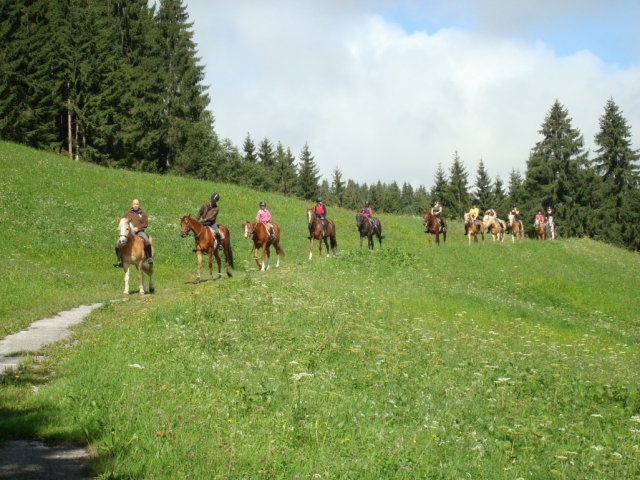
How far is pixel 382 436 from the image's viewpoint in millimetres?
7305

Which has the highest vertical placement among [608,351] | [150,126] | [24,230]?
[150,126]

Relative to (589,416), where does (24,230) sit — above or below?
above

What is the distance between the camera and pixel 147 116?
66.1m

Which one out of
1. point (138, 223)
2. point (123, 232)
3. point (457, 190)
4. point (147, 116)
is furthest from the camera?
point (457, 190)

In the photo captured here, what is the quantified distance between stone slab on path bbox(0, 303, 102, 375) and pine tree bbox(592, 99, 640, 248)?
2718 inches

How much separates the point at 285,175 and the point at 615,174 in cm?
5169

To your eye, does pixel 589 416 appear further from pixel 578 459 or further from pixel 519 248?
pixel 519 248

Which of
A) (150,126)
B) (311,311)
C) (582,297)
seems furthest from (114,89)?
(311,311)

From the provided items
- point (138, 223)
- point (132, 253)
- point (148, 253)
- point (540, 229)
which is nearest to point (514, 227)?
point (540, 229)

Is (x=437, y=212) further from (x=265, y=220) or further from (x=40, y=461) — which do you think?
(x=40, y=461)

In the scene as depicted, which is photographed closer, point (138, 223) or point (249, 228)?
point (138, 223)

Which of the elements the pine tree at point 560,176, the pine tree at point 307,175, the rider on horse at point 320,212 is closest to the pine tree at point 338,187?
the pine tree at point 307,175

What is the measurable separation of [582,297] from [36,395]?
2561cm

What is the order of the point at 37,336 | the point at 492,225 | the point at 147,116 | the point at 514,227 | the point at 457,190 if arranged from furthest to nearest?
the point at 457,190 < the point at 147,116 < the point at 514,227 < the point at 492,225 < the point at 37,336
